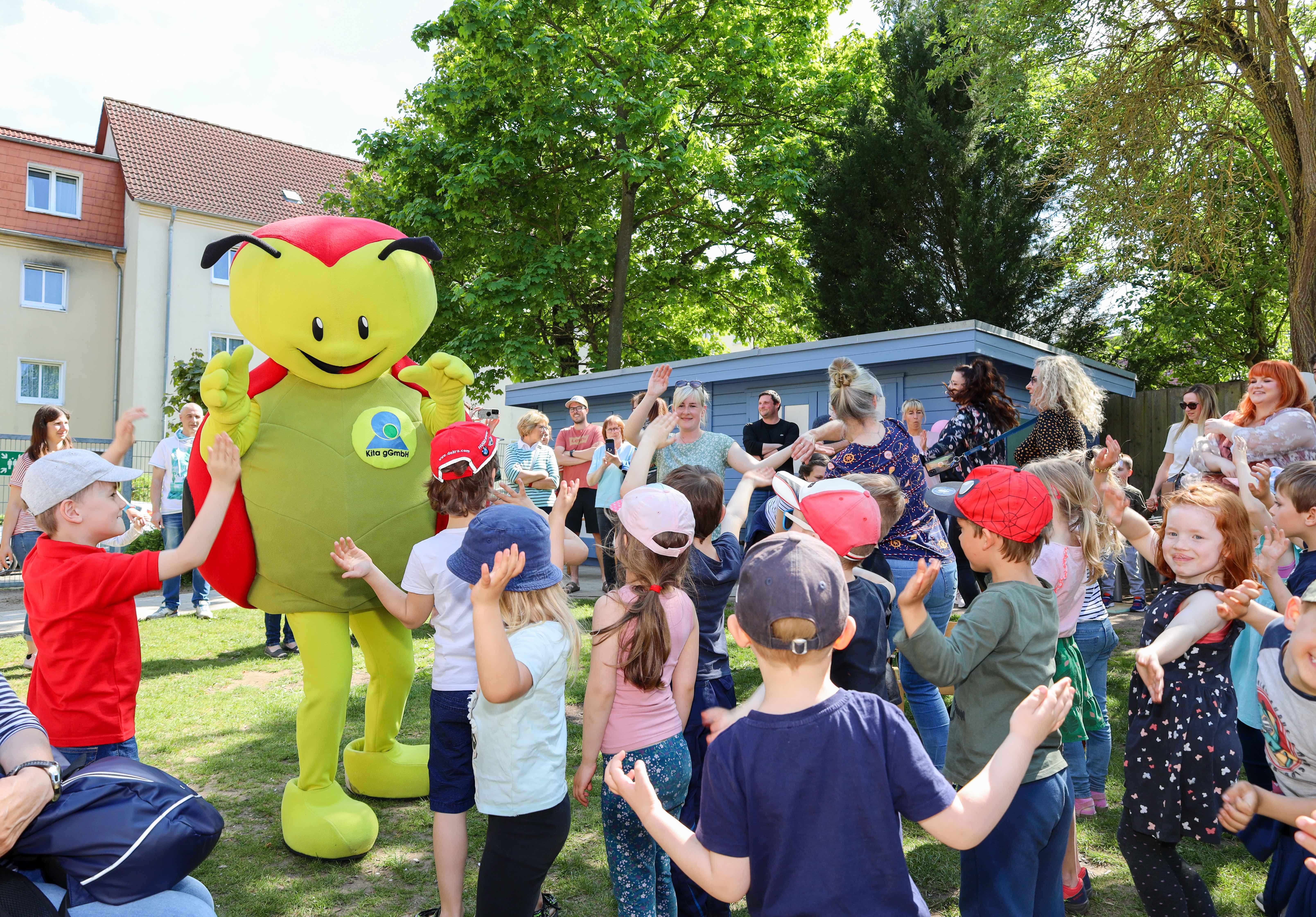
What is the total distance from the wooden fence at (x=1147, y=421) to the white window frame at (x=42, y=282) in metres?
26.4

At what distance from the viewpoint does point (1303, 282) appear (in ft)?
29.9

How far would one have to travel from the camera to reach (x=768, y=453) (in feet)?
27.1

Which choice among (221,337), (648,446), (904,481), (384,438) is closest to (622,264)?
(221,337)

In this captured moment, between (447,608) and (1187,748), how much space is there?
2.41 meters

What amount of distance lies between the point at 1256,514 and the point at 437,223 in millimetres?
15490

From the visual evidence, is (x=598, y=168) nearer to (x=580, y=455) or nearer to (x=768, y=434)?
(x=580, y=455)

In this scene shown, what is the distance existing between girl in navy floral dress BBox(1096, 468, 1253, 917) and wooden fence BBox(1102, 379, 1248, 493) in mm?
10377

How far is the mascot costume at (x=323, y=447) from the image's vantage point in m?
3.67

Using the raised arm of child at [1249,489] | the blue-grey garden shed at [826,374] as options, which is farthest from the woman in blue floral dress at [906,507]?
the blue-grey garden shed at [826,374]

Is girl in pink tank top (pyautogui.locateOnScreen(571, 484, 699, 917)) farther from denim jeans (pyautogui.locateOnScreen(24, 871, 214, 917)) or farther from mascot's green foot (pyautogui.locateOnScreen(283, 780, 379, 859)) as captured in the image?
mascot's green foot (pyautogui.locateOnScreen(283, 780, 379, 859))

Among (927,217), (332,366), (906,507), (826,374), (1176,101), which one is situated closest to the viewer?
(332,366)

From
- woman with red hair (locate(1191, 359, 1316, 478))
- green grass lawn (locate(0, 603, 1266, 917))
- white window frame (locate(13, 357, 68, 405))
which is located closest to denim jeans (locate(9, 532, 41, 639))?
green grass lawn (locate(0, 603, 1266, 917))

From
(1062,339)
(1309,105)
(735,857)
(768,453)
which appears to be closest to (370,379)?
(735,857)

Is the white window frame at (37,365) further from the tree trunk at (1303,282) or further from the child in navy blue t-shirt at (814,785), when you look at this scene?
the child in navy blue t-shirt at (814,785)
